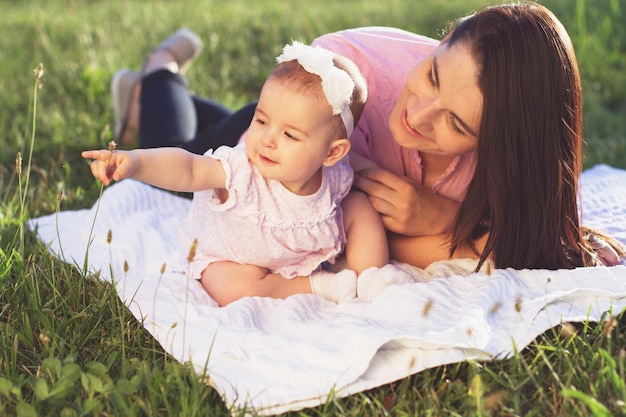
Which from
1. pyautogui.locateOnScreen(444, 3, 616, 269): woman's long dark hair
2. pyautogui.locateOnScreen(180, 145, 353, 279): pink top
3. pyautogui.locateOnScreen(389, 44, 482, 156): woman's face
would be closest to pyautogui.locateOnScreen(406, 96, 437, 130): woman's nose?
pyautogui.locateOnScreen(389, 44, 482, 156): woman's face

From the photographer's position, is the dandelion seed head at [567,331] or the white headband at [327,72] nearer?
the dandelion seed head at [567,331]

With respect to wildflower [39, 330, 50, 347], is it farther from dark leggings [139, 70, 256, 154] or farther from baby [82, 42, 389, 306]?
dark leggings [139, 70, 256, 154]

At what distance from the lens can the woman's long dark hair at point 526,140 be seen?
247cm

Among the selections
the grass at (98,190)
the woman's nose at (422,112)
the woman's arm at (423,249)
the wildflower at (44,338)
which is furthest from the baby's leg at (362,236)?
the wildflower at (44,338)

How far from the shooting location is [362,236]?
112 inches

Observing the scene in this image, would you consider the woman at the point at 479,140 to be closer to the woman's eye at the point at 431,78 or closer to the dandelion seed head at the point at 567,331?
the woman's eye at the point at 431,78

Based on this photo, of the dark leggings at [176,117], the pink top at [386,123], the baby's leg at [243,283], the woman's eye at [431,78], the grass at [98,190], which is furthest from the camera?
the dark leggings at [176,117]

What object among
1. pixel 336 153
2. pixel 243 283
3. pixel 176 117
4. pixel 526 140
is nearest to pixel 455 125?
pixel 526 140

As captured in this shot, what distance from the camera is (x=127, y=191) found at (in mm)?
3623

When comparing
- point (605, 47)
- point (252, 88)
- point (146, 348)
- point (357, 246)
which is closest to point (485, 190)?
point (357, 246)

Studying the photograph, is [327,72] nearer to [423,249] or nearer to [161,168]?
[161,168]

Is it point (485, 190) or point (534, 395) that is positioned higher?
point (485, 190)

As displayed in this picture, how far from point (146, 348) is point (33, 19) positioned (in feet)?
14.0

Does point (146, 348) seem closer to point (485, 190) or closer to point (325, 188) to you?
point (325, 188)
